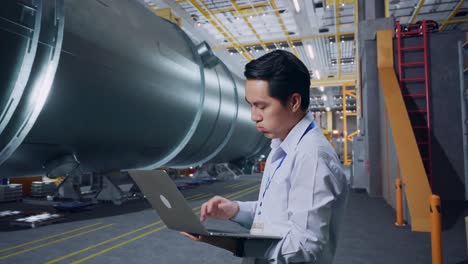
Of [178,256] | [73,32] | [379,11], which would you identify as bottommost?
[178,256]

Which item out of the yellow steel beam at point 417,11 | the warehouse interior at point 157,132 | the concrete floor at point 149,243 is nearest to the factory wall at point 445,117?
the warehouse interior at point 157,132

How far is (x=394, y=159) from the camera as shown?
601 centimetres

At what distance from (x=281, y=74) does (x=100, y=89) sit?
140 inches

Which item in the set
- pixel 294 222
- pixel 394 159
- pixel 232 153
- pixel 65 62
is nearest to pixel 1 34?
pixel 65 62

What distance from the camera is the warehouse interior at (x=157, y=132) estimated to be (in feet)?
11.6

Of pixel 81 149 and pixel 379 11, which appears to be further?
pixel 379 11

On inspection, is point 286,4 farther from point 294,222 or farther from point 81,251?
point 294,222

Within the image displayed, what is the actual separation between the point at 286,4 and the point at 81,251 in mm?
10869

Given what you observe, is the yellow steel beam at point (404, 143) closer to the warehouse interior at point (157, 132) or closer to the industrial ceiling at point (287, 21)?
the warehouse interior at point (157, 132)

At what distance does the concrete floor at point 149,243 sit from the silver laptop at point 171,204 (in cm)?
226

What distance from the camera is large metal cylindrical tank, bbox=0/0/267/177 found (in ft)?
11.3

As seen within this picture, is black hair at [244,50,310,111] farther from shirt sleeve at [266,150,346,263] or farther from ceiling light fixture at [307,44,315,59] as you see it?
ceiling light fixture at [307,44,315,59]

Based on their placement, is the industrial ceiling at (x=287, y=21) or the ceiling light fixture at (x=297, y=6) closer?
the ceiling light fixture at (x=297, y=6)

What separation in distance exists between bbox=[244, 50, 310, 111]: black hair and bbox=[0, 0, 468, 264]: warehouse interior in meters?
0.62
